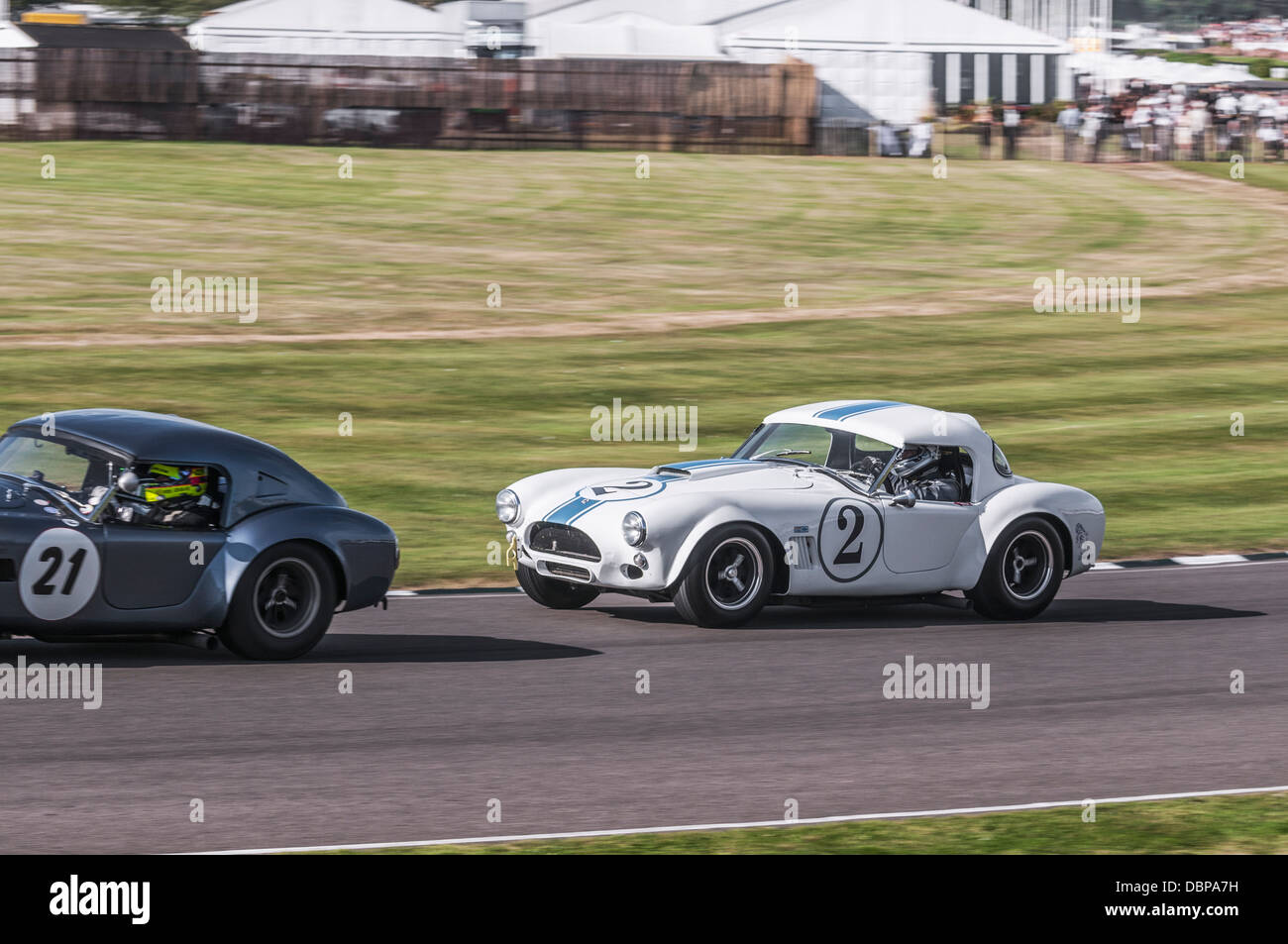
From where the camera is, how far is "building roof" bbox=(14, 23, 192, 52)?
48.7 meters

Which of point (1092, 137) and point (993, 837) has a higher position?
point (1092, 137)

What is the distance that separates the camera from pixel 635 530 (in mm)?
10719

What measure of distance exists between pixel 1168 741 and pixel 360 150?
112ft

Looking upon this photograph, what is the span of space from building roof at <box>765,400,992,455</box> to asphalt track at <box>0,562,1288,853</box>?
46.9 inches

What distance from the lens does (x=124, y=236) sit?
1163 inches

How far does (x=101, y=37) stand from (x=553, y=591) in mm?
44524

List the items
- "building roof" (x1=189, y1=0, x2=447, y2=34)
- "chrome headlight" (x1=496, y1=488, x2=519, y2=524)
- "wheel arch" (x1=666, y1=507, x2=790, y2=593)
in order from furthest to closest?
1. "building roof" (x1=189, y1=0, x2=447, y2=34)
2. "chrome headlight" (x1=496, y1=488, x2=519, y2=524)
3. "wheel arch" (x1=666, y1=507, x2=790, y2=593)

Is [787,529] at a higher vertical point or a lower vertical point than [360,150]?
lower

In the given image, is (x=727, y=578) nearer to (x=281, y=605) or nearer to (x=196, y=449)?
(x=281, y=605)

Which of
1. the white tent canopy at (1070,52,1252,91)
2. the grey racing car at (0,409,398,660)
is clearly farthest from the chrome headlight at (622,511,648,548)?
the white tent canopy at (1070,52,1252,91)

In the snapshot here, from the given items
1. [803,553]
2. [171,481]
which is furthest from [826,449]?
[171,481]

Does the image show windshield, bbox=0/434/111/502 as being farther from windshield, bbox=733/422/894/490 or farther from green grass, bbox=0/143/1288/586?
windshield, bbox=733/422/894/490
